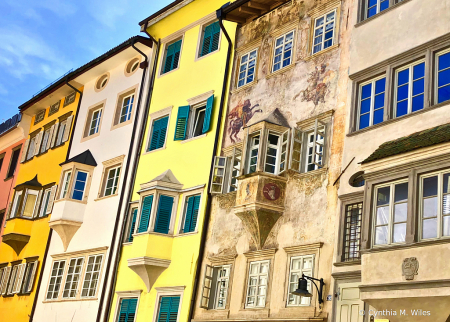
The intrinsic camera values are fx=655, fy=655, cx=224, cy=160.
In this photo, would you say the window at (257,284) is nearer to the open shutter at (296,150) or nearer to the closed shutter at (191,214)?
the open shutter at (296,150)

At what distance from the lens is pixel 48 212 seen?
93.2 ft

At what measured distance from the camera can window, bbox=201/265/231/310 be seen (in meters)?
18.9

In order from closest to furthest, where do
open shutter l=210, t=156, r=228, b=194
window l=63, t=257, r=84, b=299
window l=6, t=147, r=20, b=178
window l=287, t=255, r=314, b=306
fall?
window l=287, t=255, r=314, b=306, open shutter l=210, t=156, r=228, b=194, window l=63, t=257, r=84, b=299, window l=6, t=147, r=20, b=178

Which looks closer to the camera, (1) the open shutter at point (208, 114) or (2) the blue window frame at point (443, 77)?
(2) the blue window frame at point (443, 77)

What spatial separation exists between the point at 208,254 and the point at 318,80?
6.14m

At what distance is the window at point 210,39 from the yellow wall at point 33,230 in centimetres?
887

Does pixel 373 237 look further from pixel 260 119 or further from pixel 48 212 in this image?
pixel 48 212

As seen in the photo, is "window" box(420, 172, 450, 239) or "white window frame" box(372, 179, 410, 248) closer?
"window" box(420, 172, 450, 239)

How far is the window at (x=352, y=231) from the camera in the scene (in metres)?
15.3

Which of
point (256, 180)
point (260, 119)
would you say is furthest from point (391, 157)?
point (260, 119)

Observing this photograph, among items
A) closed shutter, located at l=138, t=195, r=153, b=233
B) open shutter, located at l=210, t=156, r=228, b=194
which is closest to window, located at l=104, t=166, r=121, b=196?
closed shutter, located at l=138, t=195, r=153, b=233

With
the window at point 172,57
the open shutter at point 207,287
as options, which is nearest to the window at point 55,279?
the open shutter at point 207,287

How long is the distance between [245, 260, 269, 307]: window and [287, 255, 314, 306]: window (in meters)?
0.89

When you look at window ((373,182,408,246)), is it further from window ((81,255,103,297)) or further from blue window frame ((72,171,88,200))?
blue window frame ((72,171,88,200))
